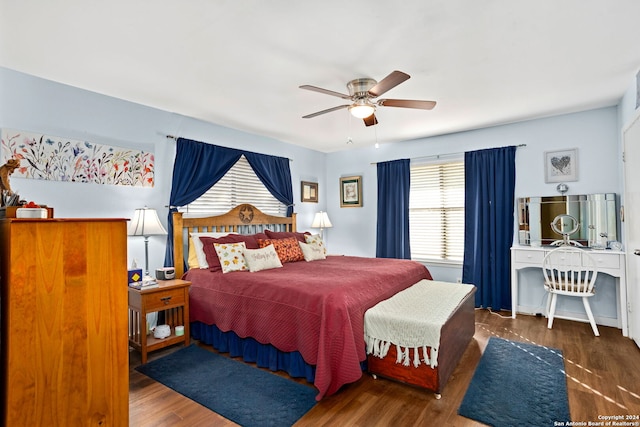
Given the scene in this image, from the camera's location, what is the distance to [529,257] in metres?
3.84

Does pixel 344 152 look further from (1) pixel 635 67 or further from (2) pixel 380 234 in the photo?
(1) pixel 635 67

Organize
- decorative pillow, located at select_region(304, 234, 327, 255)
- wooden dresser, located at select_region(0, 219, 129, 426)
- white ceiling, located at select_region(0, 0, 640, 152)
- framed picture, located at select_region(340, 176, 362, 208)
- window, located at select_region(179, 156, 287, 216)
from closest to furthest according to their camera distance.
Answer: wooden dresser, located at select_region(0, 219, 129, 426) → white ceiling, located at select_region(0, 0, 640, 152) → window, located at select_region(179, 156, 287, 216) → decorative pillow, located at select_region(304, 234, 327, 255) → framed picture, located at select_region(340, 176, 362, 208)

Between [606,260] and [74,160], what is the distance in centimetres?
531

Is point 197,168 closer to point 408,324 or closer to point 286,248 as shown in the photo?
point 286,248

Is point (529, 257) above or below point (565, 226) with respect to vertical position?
below

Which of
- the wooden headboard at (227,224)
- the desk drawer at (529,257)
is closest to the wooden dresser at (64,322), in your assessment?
the wooden headboard at (227,224)

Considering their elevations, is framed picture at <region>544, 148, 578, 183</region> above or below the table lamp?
above

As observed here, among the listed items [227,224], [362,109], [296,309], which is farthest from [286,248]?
[362,109]

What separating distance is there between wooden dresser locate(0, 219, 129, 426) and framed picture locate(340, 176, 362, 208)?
14.9ft

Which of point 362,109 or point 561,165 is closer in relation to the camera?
point 362,109

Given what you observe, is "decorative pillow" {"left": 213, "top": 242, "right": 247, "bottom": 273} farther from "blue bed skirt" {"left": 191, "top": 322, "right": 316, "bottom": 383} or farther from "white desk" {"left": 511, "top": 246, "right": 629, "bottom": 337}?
"white desk" {"left": 511, "top": 246, "right": 629, "bottom": 337}

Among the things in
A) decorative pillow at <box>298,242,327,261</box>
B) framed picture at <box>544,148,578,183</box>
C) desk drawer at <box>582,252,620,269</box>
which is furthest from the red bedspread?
framed picture at <box>544,148,578,183</box>

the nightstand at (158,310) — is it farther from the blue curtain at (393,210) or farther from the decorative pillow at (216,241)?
the blue curtain at (393,210)

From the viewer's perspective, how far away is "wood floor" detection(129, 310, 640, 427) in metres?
1.99
